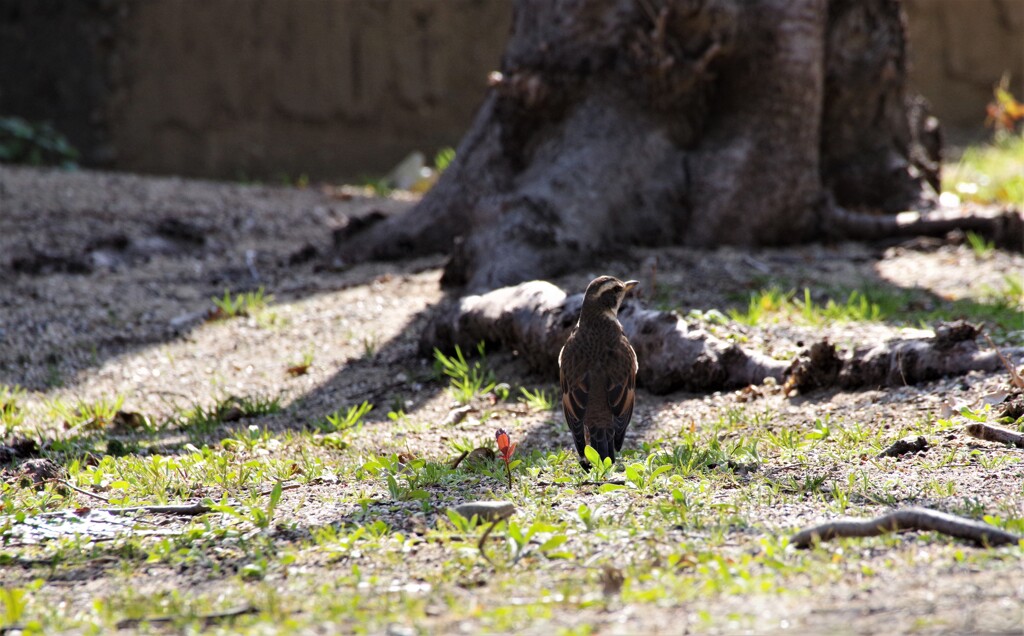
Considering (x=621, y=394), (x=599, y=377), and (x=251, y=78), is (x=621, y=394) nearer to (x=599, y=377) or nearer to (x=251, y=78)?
(x=599, y=377)

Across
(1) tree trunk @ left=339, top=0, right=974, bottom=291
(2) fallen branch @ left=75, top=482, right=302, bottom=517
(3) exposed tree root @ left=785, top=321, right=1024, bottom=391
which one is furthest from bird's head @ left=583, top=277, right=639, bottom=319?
(1) tree trunk @ left=339, top=0, right=974, bottom=291

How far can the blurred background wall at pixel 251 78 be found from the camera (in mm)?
12312

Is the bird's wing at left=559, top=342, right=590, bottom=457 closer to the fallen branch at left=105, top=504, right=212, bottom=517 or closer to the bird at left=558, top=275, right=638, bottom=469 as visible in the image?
the bird at left=558, top=275, right=638, bottom=469

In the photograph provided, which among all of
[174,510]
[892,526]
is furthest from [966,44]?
[174,510]

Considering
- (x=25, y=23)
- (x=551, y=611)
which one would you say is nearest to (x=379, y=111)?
(x=25, y=23)

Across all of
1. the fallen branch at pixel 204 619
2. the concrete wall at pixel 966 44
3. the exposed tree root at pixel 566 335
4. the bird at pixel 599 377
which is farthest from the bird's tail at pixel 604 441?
the concrete wall at pixel 966 44

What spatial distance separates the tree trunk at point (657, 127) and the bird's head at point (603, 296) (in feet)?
6.52

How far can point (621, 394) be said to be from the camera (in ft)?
14.3

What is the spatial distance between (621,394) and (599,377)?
5.4 inches

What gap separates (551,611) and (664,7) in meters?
5.21

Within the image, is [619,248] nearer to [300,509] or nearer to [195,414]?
[195,414]

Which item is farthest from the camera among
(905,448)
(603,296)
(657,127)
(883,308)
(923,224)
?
(923,224)

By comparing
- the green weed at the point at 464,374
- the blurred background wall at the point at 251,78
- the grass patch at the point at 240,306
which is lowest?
the green weed at the point at 464,374

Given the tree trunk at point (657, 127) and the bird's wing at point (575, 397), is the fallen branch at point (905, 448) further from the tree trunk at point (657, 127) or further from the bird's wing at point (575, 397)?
the tree trunk at point (657, 127)
